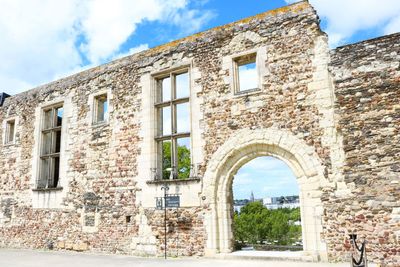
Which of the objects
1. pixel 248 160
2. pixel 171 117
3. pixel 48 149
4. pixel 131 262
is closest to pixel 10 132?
pixel 48 149

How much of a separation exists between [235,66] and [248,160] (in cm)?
215

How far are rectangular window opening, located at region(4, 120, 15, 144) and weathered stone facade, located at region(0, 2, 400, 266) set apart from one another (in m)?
2.03

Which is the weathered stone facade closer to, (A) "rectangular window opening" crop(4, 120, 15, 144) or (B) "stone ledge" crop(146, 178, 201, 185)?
(B) "stone ledge" crop(146, 178, 201, 185)

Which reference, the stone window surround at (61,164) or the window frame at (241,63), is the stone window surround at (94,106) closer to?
the stone window surround at (61,164)

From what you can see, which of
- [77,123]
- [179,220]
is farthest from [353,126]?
[77,123]

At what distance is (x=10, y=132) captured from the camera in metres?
12.6

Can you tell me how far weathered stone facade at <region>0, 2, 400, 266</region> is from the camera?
6.14m

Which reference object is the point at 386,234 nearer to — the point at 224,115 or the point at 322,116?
the point at 322,116

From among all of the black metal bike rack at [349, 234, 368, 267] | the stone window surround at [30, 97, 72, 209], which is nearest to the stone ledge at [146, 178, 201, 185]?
the stone window surround at [30, 97, 72, 209]

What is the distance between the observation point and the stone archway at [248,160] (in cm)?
638

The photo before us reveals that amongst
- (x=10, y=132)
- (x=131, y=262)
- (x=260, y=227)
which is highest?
(x=10, y=132)

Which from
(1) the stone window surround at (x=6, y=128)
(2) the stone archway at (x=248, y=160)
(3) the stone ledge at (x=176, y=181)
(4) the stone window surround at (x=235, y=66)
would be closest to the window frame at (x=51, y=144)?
(1) the stone window surround at (x=6, y=128)

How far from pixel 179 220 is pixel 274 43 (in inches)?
173

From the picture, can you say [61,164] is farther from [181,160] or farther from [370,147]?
[181,160]
